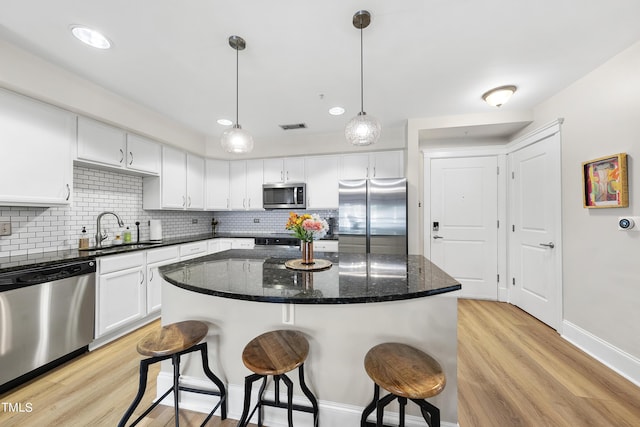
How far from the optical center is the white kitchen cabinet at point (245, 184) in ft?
13.5

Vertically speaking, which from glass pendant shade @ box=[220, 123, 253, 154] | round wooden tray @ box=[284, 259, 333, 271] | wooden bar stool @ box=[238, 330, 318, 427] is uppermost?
glass pendant shade @ box=[220, 123, 253, 154]

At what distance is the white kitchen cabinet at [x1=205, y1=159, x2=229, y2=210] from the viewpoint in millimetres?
4086

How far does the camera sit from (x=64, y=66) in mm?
2086

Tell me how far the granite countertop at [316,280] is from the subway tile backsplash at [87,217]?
175cm

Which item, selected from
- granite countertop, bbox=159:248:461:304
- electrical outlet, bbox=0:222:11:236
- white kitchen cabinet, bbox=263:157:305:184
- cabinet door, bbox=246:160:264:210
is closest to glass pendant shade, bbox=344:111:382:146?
granite countertop, bbox=159:248:461:304

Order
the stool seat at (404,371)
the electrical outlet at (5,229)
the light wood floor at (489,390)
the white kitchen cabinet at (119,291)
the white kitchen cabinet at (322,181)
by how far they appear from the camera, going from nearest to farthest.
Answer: the stool seat at (404,371)
the light wood floor at (489,390)
the electrical outlet at (5,229)
the white kitchen cabinet at (119,291)
the white kitchen cabinet at (322,181)

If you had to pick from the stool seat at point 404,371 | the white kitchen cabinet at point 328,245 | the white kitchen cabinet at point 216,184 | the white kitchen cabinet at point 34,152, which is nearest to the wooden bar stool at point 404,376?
the stool seat at point 404,371

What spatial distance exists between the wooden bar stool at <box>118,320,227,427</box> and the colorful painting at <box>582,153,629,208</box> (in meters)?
3.23

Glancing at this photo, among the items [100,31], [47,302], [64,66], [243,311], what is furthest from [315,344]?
[64,66]

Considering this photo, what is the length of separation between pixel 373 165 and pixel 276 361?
308cm

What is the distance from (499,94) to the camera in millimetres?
2465

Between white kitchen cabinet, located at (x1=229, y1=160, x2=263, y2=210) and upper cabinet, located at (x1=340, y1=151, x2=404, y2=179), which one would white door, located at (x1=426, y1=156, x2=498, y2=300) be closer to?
upper cabinet, located at (x1=340, y1=151, x2=404, y2=179)

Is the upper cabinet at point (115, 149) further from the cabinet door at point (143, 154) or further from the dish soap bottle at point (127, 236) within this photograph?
the dish soap bottle at point (127, 236)

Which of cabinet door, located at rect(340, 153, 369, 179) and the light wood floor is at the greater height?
cabinet door, located at rect(340, 153, 369, 179)
